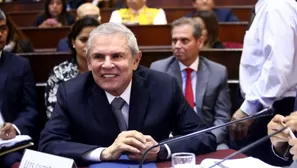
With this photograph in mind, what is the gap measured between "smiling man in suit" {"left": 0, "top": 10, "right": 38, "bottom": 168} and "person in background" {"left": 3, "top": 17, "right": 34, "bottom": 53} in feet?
1.70

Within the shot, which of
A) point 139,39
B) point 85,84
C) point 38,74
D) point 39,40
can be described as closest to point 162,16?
point 139,39

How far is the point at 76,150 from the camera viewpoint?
76.7 inches

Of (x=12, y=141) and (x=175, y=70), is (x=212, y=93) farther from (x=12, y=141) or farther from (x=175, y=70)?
(x=12, y=141)

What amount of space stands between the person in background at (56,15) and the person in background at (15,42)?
5.81ft

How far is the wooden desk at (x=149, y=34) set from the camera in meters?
5.01

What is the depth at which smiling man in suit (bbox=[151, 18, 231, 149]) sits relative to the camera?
3268 mm

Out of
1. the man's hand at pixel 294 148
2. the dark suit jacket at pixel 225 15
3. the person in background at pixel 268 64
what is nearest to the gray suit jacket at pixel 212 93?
the person in background at pixel 268 64

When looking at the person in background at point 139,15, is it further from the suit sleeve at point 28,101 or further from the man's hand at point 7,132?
the man's hand at point 7,132

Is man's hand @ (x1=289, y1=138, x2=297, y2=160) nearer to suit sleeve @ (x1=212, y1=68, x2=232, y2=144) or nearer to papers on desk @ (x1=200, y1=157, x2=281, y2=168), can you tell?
papers on desk @ (x1=200, y1=157, x2=281, y2=168)

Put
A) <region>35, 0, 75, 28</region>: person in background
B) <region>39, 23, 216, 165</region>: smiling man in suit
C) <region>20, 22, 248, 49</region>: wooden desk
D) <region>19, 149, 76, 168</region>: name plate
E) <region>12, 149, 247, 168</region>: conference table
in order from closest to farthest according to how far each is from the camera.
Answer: <region>19, 149, 76, 168</region>: name plate → <region>12, 149, 247, 168</region>: conference table → <region>39, 23, 216, 165</region>: smiling man in suit → <region>20, 22, 248, 49</region>: wooden desk → <region>35, 0, 75, 28</region>: person in background

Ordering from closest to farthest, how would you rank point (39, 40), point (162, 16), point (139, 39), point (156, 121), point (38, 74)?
point (156, 121)
point (38, 74)
point (139, 39)
point (39, 40)
point (162, 16)

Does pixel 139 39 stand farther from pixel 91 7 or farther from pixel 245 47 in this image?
pixel 245 47

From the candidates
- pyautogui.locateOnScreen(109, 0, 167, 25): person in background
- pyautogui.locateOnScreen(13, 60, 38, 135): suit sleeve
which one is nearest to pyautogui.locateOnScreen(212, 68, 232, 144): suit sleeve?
pyautogui.locateOnScreen(13, 60, 38, 135): suit sleeve

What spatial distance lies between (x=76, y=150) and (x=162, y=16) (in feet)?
13.2
